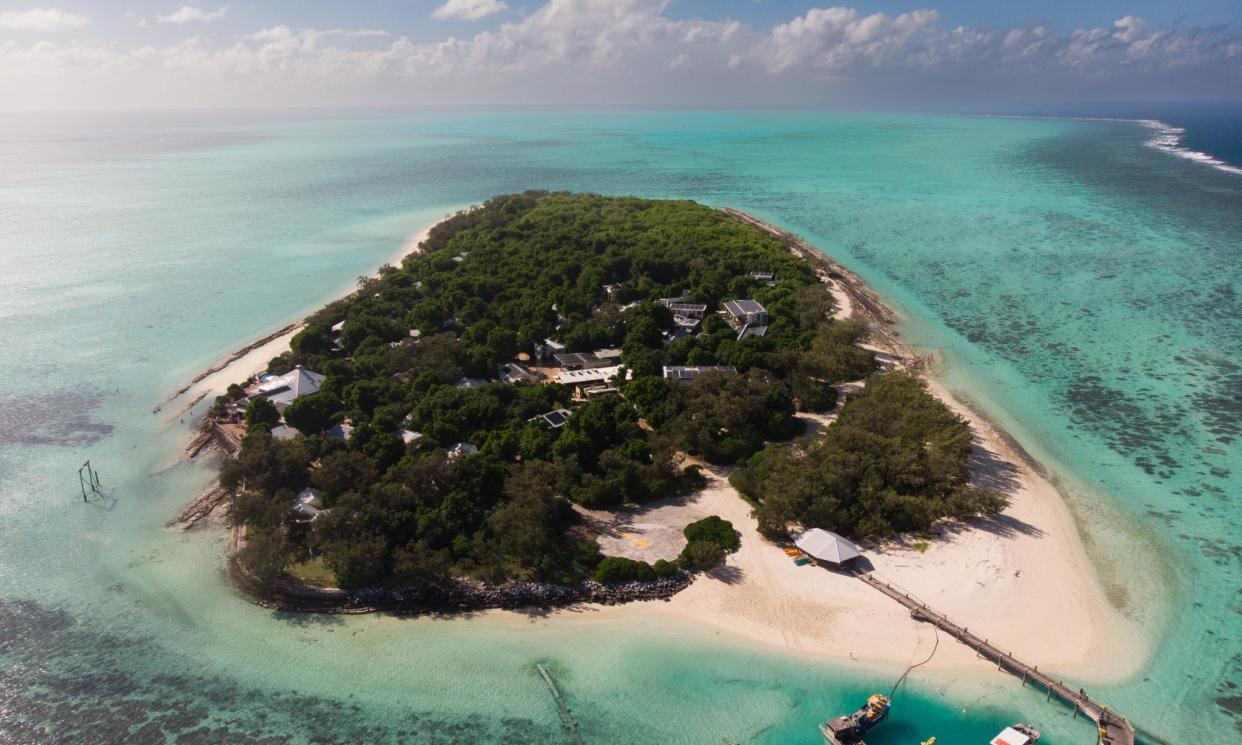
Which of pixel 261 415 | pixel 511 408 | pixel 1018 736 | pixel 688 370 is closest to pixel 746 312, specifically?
pixel 688 370

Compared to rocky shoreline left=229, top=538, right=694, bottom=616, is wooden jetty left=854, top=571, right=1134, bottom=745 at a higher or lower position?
lower

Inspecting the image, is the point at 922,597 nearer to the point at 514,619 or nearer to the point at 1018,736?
the point at 1018,736

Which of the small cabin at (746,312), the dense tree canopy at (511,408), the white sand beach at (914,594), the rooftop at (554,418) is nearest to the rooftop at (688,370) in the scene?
the dense tree canopy at (511,408)

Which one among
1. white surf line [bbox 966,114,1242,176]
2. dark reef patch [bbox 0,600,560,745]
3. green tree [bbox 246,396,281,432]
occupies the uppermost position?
white surf line [bbox 966,114,1242,176]

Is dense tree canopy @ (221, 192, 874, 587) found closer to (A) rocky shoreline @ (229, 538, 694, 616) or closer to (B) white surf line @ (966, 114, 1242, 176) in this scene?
(A) rocky shoreline @ (229, 538, 694, 616)

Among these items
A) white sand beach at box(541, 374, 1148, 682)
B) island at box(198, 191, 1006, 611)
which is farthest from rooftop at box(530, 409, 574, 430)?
white sand beach at box(541, 374, 1148, 682)

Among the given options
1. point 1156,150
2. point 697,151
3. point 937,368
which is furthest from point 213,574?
point 1156,150
